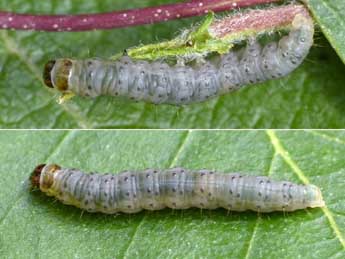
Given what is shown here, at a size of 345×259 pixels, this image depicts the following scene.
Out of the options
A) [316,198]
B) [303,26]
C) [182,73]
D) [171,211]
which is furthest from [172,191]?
[303,26]

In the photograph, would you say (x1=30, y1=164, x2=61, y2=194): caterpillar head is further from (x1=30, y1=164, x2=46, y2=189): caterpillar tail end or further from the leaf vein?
the leaf vein

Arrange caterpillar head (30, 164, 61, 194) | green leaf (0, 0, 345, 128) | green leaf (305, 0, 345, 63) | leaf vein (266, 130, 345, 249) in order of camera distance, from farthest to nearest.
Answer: green leaf (0, 0, 345, 128) < caterpillar head (30, 164, 61, 194) < leaf vein (266, 130, 345, 249) < green leaf (305, 0, 345, 63)

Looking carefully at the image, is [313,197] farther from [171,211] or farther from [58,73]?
[58,73]

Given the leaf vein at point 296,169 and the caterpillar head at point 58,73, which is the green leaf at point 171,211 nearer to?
the leaf vein at point 296,169

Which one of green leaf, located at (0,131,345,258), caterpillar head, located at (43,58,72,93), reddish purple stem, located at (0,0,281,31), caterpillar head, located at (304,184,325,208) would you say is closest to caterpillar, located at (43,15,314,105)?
caterpillar head, located at (43,58,72,93)

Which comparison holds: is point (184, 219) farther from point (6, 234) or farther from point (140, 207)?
point (6, 234)

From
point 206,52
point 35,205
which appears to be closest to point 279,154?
point 206,52
